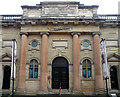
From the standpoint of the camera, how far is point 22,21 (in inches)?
742

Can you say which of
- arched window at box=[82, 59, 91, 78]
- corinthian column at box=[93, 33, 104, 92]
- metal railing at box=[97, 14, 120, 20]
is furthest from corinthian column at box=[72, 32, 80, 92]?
metal railing at box=[97, 14, 120, 20]

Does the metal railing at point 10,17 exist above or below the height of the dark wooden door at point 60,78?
above

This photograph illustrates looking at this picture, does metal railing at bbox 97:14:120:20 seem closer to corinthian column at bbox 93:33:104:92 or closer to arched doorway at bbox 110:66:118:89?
corinthian column at bbox 93:33:104:92

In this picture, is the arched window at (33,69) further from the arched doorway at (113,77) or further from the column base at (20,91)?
the arched doorway at (113,77)

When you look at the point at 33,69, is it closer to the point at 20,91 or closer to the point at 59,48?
the point at 20,91

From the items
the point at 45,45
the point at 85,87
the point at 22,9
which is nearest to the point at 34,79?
the point at 45,45

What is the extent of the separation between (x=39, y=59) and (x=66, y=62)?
306 cm

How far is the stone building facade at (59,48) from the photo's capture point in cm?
1783

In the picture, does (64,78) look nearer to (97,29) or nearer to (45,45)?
(45,45)

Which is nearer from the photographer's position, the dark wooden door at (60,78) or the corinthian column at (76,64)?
the corinthian column at (76,64)

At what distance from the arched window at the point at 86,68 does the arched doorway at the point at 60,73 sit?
187 centimetres

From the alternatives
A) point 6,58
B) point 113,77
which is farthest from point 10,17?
point 113,77

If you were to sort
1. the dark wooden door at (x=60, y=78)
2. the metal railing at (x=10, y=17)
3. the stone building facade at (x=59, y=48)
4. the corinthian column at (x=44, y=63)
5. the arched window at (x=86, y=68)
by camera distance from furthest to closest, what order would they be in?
the metal railing at (x=10, y=17)
the arched window at (x=86, y=68)
the dark wooden door at (x=60, y=78)
the stone building facade at (x=59, y=48)
the corinthian column at (x=44, y=63)

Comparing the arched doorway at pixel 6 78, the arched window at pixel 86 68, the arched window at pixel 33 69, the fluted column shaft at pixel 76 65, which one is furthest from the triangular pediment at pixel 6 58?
the arched window at pixel 86 68
